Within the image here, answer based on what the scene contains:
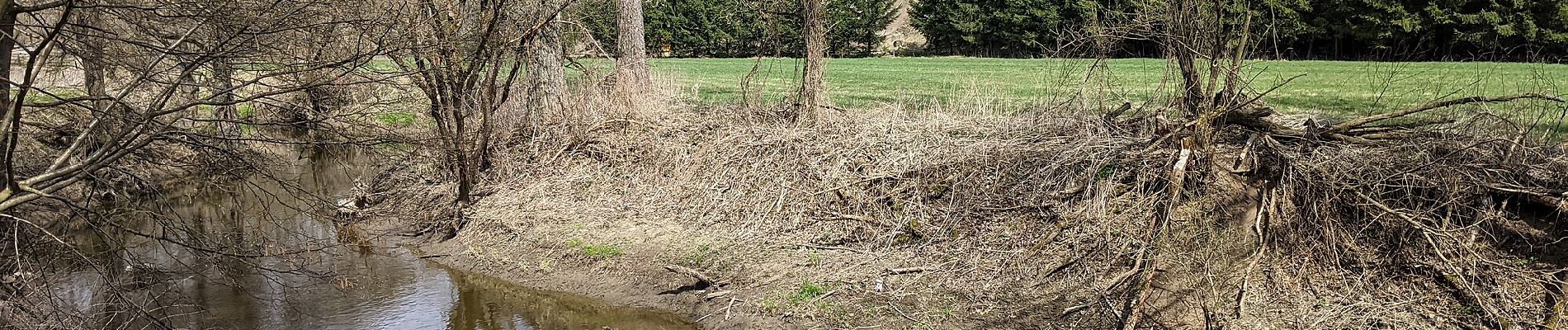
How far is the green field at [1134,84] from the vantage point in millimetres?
8734

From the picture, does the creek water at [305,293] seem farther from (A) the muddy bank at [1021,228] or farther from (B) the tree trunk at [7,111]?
(B) the tree trunk at [7,111]

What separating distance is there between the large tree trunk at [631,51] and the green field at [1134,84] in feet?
2.39

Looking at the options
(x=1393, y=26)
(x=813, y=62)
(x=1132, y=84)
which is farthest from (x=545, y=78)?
(x=1393, y=26)

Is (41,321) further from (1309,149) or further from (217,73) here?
(1309,149)

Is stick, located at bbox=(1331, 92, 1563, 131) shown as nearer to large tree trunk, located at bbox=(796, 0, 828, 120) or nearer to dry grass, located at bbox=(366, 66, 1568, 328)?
dry grass, located at bbox=(366, 66, 1568, 328)

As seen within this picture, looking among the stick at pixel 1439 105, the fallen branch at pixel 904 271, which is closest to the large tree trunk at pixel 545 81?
the fallen branch at pixel 904 271

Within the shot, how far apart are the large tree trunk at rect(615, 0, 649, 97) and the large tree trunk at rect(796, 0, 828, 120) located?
197cm

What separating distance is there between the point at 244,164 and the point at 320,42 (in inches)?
35.5

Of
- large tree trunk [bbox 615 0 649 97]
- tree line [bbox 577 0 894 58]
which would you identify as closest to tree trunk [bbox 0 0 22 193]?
tree line [bbox 577 0 894 58]

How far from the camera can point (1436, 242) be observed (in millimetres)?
6184

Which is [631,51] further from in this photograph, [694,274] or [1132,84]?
[1132,84]

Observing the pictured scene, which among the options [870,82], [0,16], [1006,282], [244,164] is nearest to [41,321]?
[244,164]

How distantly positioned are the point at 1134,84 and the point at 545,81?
7644 millimetres

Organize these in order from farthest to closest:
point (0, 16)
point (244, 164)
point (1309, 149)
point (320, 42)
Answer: point (1309, 149)
point (320, 42)
point (244, 164)
point (0, 16)
